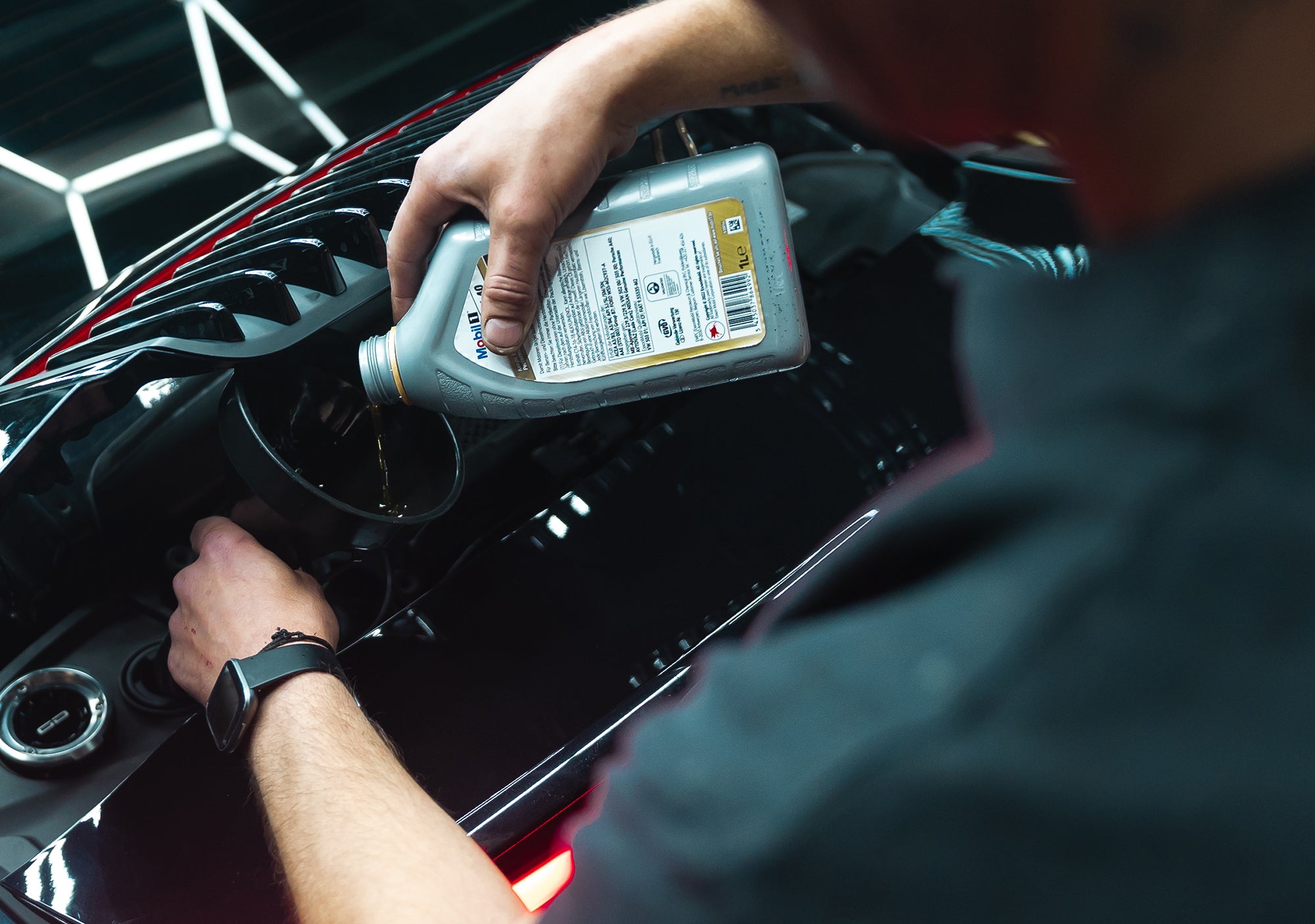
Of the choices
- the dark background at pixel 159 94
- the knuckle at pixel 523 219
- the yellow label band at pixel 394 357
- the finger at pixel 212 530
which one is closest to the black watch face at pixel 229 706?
the finger at pixel 212 530

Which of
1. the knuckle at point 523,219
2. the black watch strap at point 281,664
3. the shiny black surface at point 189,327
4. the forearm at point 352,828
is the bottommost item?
the forearm at point 352,828

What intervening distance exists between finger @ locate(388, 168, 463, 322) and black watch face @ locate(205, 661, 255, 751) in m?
0.28

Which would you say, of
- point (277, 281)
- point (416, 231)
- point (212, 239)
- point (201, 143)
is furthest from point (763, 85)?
point (201, 143)

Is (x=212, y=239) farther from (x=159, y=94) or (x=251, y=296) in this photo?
(x=159, y=94)

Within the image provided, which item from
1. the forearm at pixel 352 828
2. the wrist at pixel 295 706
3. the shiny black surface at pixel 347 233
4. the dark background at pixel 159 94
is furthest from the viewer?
the dark background at pixel 159 94

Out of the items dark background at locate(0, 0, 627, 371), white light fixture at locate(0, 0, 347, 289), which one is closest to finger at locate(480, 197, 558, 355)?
dark background at locate(0, 0, 627, 371)

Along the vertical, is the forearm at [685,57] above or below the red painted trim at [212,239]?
above

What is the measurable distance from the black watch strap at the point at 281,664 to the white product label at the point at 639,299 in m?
0.23

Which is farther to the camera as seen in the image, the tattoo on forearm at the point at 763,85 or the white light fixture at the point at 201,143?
the white light fixture at the point at 201,143

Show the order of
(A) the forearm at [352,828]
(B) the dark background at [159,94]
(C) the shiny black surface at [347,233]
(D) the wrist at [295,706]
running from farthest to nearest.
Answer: (B) the dark background at [159,94] < (C) the shiny black surface at [347,233] < (D) the wrist at [295,706] < (A) the forearm at [352,828]

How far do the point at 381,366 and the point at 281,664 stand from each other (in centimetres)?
22

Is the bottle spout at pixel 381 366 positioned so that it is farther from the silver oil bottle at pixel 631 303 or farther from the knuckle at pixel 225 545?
the knuckle at pixel 225 545

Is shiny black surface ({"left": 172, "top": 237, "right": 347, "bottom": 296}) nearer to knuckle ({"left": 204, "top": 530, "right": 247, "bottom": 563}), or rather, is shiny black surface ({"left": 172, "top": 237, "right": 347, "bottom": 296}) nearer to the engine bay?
the engine bay

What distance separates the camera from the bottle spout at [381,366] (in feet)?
2.26
